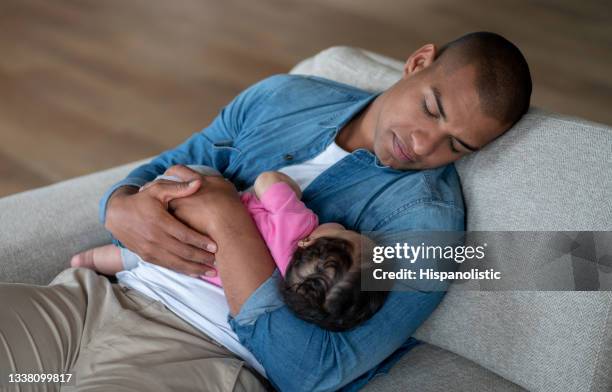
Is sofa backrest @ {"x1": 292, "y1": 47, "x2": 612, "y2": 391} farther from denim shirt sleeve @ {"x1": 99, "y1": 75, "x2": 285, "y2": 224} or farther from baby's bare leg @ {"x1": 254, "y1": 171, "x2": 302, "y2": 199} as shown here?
denim shirt sleeve @ {"x1": 99, "y1": 75, "x2": 285, "y2": 224}

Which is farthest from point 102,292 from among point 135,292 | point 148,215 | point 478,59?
point 478,59

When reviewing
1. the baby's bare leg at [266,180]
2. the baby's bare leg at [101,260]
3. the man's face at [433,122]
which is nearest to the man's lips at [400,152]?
the man's face at [433,122]

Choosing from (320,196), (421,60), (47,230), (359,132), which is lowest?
(47,230)

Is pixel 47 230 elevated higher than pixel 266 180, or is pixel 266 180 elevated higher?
pixel 266 180

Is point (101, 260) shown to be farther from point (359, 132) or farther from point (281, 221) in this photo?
point (359, 132)

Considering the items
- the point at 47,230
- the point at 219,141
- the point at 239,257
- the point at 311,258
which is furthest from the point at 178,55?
the point at 311,258

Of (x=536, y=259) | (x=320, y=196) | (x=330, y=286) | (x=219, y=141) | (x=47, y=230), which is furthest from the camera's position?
(x=219, y=141)

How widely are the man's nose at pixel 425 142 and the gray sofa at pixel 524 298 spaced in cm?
14

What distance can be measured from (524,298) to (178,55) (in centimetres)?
338

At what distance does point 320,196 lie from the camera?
1.80m

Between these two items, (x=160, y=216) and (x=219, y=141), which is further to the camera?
(x=219, y=141)

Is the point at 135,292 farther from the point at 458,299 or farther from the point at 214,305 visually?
the point at 458,299

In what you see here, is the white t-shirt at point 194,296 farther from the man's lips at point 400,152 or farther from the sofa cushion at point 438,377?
the sofa cushion at point 438,377

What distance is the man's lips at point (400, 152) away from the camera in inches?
A: 67.1
